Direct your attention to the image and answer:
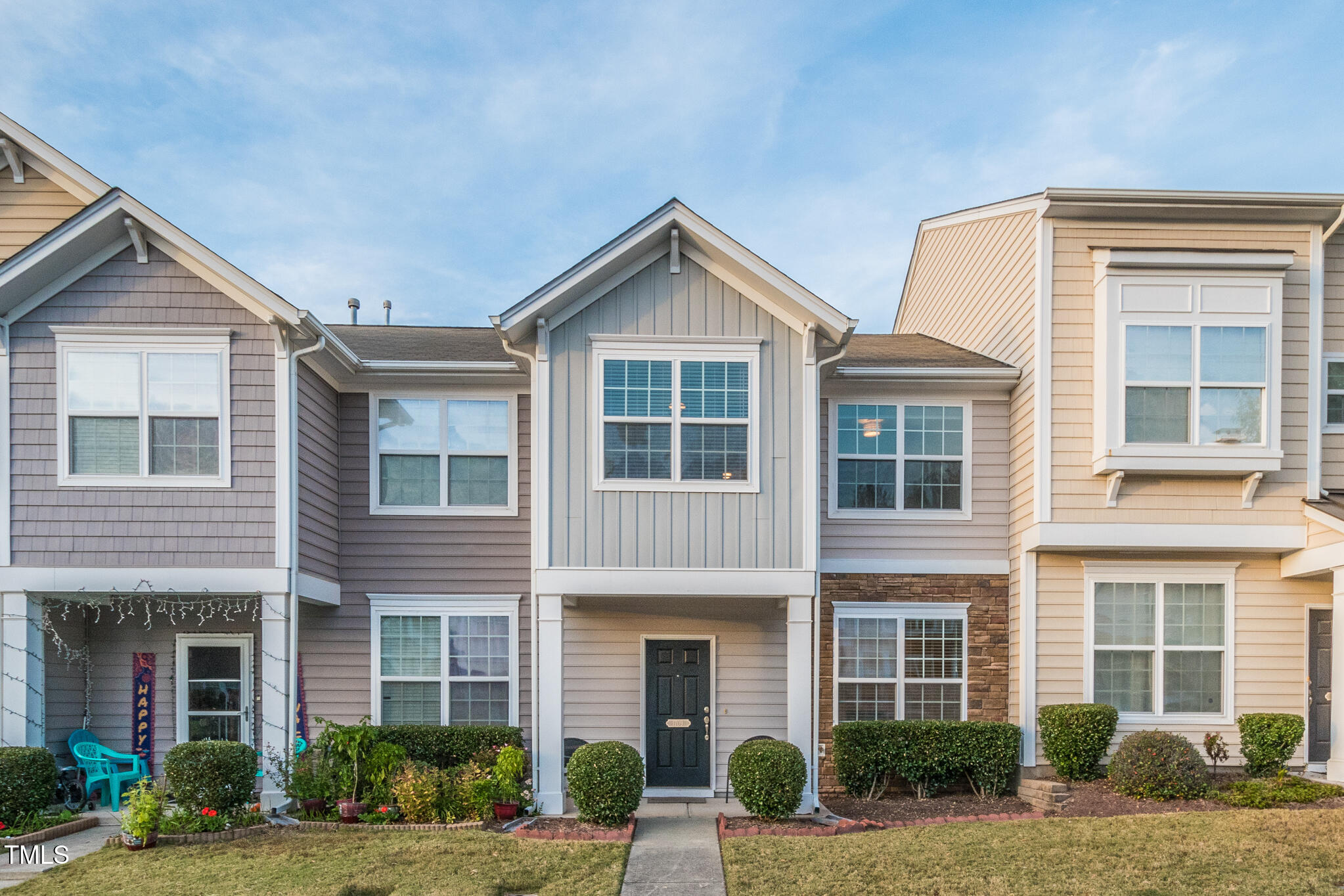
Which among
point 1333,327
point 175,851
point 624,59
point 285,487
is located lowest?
point 175,851

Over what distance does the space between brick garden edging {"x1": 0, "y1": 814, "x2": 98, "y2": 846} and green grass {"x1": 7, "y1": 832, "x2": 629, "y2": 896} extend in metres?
0.84

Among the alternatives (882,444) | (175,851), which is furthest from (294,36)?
(175,851)

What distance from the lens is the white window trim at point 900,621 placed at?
11320 mm

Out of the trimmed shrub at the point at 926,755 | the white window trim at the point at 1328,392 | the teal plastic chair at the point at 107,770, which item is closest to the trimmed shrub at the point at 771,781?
the trimmed shrub at the point at 926,755

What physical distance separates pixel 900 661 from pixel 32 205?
40.2ft

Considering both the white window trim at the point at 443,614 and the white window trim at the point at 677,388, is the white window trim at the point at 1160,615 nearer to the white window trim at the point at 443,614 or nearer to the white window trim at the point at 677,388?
the white window trim at the point at 677,388

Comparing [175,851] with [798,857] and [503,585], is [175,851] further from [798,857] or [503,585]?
[798,857]

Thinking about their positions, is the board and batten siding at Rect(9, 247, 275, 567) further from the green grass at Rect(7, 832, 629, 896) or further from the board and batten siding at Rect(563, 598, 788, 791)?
the board and batten siding at Rect(563, 598, 788, 791)

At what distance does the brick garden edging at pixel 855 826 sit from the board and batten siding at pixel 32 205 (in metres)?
10.7

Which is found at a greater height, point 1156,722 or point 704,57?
point 704,57

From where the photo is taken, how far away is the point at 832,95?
18.7 metres

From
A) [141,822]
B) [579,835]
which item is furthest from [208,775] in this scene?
[579,835]

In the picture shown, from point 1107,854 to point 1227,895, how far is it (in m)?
1.09

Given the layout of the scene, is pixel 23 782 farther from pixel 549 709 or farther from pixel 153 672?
pixel 549 709
